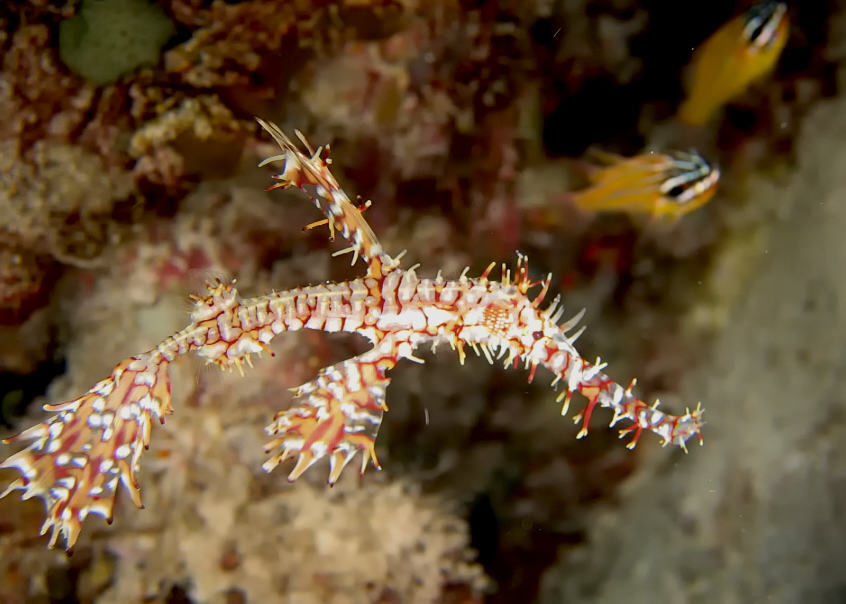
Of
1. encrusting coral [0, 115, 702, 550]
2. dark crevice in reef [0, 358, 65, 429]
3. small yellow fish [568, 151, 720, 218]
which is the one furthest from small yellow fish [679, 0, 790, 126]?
dark crevice in reef [0, 358, 65, 429]

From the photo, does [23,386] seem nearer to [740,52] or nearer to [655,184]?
[655,184]

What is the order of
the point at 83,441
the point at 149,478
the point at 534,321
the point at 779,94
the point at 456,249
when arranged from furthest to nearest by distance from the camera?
1. the point at 779,94
2. the point at 456,249
3. the point at 149,478
4. the point at 534,321
5. the point at 83,441

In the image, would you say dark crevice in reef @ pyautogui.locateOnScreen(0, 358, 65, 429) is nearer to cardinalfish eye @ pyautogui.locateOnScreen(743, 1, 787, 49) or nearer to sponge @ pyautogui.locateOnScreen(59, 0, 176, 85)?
sponge @ pyautogui.locateOnScreen(59, 0, 176, 85)

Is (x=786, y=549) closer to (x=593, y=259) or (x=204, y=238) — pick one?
(x=593, y=259)

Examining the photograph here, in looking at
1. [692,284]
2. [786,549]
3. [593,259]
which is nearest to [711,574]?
[786,549]

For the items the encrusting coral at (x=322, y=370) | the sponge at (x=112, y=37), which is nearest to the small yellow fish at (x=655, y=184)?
the encrusting coral at (x=322, y=370)

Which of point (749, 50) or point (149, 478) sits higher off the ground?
point (749, 50)
